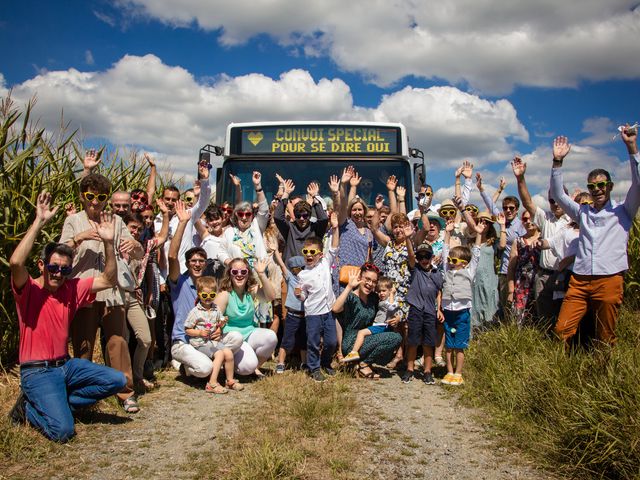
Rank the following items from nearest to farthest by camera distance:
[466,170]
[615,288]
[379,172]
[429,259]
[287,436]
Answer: [287,436] → [615,288] → [429,259] → [466,170] → [379,172]

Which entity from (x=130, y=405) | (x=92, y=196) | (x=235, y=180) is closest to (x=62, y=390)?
(x=130, y=405)

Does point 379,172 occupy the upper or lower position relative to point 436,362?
upper

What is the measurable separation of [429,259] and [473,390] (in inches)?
54.8

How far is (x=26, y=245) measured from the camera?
3.63 m

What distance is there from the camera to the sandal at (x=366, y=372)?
18.4 ft

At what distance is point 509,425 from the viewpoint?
3951 mm

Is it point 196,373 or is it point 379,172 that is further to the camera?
point 379,172

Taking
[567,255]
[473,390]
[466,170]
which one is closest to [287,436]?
[473,390]

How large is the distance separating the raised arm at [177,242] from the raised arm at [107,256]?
101cm

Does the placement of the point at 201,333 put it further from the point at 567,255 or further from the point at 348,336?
the point at 567,255

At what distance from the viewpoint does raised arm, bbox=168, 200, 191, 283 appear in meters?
5.06

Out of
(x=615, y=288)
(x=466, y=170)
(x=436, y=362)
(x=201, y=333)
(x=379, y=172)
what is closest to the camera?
(x=615, y=288)

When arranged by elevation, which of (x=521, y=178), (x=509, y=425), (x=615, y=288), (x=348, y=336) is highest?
(x=521, y=178)

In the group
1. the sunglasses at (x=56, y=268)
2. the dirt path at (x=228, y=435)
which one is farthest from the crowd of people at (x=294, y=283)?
the dirt path at (x=228, y=435)
